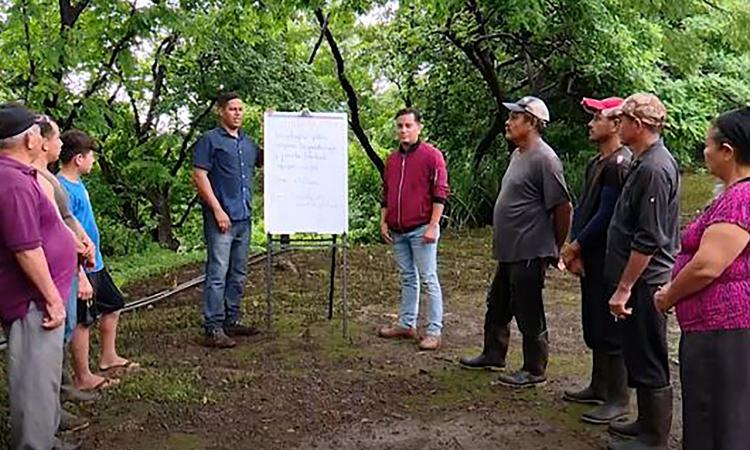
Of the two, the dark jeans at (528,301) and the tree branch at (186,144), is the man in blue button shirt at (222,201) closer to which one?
the dark jeans at (528,301)

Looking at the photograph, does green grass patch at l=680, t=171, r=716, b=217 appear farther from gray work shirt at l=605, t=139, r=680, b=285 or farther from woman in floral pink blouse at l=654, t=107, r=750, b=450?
woman in floral pink blouse at l=654, t=107, r=750, b=450

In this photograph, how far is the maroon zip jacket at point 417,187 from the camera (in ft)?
14.8

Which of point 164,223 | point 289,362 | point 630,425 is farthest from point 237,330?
point 164,223

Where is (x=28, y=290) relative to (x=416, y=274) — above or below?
above

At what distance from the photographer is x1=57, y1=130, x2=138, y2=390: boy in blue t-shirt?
142 inches

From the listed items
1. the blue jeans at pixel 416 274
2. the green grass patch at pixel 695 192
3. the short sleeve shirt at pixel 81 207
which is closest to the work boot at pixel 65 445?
the short sleeve shirt at pixel 81 207

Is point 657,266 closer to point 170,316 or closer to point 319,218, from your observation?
point 319,218

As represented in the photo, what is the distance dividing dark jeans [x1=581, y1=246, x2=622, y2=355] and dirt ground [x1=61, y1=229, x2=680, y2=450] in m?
0.38

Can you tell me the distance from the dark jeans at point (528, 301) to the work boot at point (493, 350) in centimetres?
14

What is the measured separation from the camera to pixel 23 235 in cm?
260

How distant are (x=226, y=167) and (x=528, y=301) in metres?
1.99

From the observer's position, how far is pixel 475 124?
11.0m

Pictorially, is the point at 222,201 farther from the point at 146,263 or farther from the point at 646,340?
the point at 146,263

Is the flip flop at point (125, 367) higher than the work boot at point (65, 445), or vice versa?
the flip flop at point (125, 367)
